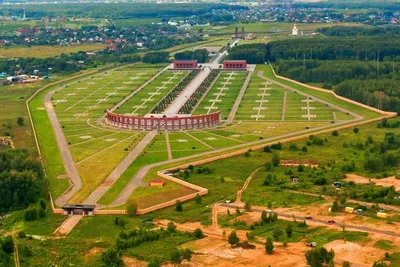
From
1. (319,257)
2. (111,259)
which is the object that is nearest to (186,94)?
(111,259)

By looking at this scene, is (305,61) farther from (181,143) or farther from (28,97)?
(181,143)

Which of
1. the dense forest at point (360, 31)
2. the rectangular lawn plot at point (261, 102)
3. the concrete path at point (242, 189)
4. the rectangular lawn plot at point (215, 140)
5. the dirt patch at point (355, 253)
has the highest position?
the dense forest at point (360, 31)

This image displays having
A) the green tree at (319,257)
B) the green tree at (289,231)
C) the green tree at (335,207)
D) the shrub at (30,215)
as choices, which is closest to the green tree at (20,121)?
the shrub at (30,215)

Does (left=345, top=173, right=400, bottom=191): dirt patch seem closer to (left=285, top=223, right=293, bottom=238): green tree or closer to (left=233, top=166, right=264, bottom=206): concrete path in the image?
(left=233, top=166, right=264, bottom=206): concrete path

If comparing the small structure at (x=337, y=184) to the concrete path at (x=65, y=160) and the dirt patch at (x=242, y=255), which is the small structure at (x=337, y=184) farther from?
the concrete path at (x=65, y=160)

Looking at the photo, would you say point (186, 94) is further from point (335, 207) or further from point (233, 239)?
point (233, 239)

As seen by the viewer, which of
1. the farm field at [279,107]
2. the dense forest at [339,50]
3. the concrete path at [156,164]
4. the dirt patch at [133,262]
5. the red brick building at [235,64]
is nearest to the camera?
the dirt patch at [133,262]
